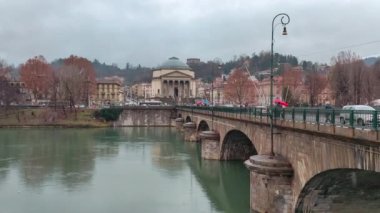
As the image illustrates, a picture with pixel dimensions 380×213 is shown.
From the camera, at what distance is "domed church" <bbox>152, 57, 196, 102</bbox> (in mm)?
166750

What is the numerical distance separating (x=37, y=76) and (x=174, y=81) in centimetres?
6235

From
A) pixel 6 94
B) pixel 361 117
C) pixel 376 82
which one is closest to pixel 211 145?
pixel 361 117

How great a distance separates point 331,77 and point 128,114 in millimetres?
48490

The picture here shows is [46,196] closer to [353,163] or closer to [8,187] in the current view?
[8,187]

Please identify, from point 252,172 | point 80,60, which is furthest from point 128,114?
point 252,172

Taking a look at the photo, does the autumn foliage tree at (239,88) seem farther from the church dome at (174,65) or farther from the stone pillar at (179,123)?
the church dome at (174,65)

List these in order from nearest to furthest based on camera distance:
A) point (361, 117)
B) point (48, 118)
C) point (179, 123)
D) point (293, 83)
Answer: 1. point (361, 117)
2. point (293, 83)
3. point (179, 123)
4. point (48, 118)

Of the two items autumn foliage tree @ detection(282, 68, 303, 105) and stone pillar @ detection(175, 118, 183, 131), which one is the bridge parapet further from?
stone pillar @ detection(175, 118, 183, 131)

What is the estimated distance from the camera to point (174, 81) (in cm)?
16800

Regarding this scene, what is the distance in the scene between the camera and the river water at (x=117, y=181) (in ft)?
89.5

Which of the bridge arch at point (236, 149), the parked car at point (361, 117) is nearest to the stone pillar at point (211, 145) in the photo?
the bridge arch at point (236, 149)

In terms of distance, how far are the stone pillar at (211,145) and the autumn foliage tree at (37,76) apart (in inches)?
2984

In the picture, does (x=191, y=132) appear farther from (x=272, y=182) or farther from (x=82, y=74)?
(x=82, y=74)

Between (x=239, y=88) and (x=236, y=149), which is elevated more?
(x=239, y=88)
